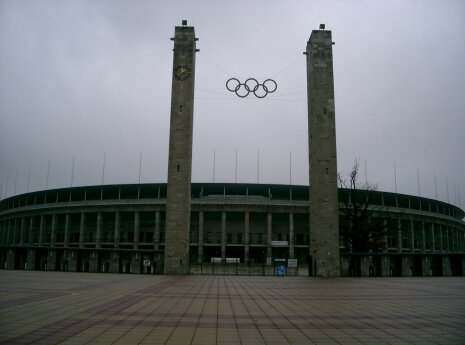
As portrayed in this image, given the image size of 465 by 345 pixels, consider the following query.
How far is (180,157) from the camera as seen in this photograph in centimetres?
4109

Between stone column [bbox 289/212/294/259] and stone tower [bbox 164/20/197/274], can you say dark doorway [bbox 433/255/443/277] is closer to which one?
stone tower [bbox 164/20/197/274]

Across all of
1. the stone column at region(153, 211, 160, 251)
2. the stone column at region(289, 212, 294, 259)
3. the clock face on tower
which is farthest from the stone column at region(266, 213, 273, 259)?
the clock face on tower

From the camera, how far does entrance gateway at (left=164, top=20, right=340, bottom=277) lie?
40.0 metres

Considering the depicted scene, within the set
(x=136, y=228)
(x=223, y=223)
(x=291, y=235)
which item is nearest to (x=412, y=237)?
(x=291, y=235)

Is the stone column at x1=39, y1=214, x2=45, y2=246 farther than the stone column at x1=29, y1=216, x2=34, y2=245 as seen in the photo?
No

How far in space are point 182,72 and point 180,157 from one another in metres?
8.86

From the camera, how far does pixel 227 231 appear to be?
7819cm

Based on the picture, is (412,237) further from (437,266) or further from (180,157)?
(180,157)

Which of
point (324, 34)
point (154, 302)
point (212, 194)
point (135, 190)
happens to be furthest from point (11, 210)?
point (154, 302)

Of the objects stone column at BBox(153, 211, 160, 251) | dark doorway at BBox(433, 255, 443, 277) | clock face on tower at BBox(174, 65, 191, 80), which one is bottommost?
dark doorway at BBox(433, 255, 443, 277)

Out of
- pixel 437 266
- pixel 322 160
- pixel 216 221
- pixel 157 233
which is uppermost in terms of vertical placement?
pixel 322 160

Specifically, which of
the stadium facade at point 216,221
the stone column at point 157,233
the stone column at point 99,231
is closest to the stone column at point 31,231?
the stadium facade at point 216,221

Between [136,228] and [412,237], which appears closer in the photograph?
[136,228]

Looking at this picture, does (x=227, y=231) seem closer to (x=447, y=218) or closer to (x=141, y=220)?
(x=141, y=220)
